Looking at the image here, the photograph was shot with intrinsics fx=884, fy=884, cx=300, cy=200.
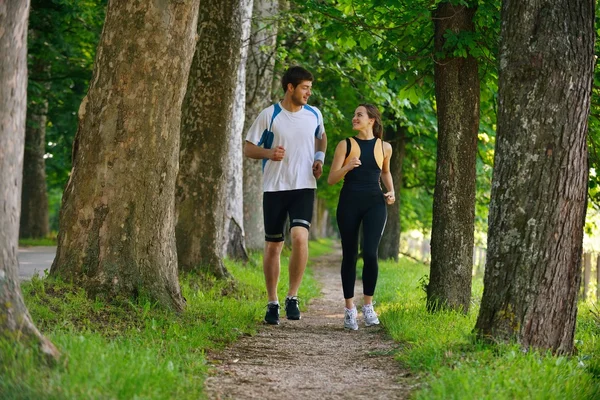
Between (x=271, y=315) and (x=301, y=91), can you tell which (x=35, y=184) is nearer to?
(x=271, y=315)

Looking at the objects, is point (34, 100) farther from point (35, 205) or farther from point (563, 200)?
point (563, 200)

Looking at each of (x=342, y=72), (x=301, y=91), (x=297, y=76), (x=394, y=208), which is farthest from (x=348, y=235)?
(x=394, y=208)

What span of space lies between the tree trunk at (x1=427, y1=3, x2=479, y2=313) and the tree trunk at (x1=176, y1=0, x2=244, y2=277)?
9.50ft

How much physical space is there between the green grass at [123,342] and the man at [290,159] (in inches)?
38.0

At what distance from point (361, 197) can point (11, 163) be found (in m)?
4.41

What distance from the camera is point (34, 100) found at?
80.5 feet

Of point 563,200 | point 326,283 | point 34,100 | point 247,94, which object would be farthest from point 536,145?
point 34,100

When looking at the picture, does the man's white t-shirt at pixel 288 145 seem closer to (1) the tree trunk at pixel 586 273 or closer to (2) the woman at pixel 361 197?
(2) the woman at pixel 361 197

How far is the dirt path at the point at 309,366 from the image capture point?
5.49 meters

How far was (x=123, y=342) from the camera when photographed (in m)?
6.06

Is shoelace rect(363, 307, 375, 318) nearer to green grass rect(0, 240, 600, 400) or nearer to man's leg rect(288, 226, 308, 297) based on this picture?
green grass rect(0, 240, 600, 400)

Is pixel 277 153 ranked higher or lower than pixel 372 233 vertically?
higher

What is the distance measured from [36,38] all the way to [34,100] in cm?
223

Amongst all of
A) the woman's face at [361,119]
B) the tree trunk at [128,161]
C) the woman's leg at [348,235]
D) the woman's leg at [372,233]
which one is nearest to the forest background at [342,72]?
the woman's face at [361,119]
